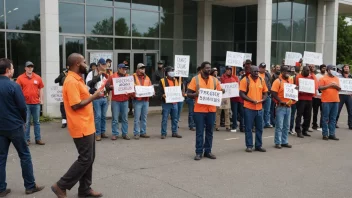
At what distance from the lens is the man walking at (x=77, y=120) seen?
550 cm

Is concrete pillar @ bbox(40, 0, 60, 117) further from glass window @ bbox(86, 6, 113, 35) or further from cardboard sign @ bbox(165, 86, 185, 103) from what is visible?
cardboard sign @ bbox(165, 86, 185, 103)

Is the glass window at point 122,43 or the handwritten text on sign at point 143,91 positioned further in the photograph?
the glass window at point 122,43

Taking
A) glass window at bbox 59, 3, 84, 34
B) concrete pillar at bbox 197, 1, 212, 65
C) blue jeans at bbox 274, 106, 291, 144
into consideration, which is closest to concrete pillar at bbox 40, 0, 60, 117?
glass window at bbox 59, 3, 84, 34

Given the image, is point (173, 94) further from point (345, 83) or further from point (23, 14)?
point (23, 14)

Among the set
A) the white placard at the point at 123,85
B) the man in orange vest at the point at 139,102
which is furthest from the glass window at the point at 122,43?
the white placard at the point at 123,85

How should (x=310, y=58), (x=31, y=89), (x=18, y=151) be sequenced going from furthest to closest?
(x=310, y=58)
(x=31, y=89)
(x=18, y=151)

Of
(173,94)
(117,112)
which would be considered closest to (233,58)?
(173,94)

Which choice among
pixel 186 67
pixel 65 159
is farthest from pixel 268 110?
pixel 65 159

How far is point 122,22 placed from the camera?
1788 centimetres

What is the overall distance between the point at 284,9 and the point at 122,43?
9.93m

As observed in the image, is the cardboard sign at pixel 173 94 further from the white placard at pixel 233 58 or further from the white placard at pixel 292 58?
the white placard at pixel 292 58

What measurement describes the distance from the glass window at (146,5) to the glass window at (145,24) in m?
0.23

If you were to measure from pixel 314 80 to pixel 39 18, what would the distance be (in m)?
10.3

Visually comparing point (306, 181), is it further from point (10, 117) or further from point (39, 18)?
point (39, 18)
